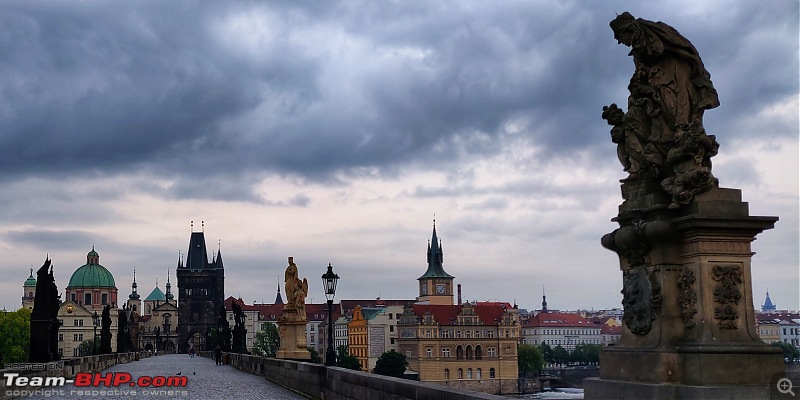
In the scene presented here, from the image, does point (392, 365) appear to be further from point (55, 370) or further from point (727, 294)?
point (727, 294)

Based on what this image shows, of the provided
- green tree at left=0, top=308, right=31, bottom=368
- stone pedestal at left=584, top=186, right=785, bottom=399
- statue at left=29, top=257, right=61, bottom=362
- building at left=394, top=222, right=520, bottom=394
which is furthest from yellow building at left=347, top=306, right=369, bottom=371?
stone pedestal at left=584, top=186, right=785, bottom=399

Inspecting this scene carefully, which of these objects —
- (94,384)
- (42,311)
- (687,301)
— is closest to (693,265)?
(687,301)

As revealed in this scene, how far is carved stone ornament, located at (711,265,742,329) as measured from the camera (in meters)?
6.93

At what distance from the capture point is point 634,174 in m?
7.86

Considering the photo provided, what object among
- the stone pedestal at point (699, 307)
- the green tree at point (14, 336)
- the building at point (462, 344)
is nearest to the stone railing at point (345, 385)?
the stone pedestal at point (699, 307)

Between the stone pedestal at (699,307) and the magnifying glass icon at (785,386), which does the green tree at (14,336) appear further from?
the magnifying glass icon at (785,386)

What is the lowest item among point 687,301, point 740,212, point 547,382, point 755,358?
point 547,382

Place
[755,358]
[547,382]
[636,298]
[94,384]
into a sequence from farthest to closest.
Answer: [547,382], [94,384], [636,298], [755,358]

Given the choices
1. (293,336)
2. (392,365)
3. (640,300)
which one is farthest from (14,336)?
(640,300)

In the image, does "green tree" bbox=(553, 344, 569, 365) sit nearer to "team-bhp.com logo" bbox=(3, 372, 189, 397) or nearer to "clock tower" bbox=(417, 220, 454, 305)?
"clock tower" bbox=(417, 220, 454, 305)

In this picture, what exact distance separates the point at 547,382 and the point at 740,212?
141692 mm

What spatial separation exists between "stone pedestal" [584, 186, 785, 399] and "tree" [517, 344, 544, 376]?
514 ft

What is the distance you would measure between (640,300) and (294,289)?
2609 centimetres

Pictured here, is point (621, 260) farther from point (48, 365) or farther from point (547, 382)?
point (547, 382)
